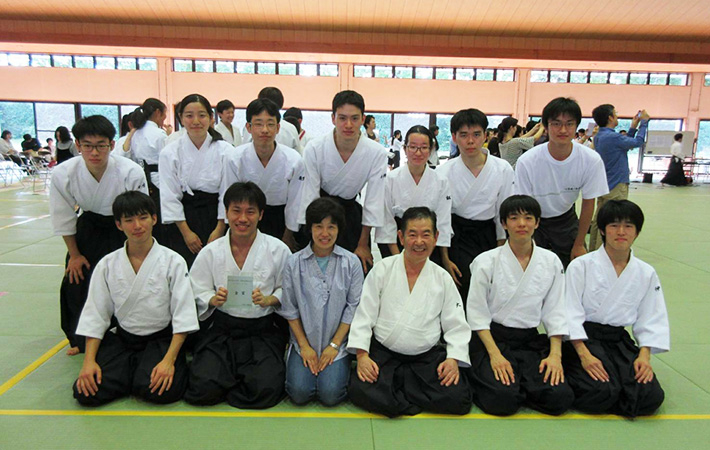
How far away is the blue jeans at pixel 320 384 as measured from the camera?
2.76 metres

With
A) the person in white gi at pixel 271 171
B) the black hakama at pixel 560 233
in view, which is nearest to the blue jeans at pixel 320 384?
the person in white gi at pixel 271 171

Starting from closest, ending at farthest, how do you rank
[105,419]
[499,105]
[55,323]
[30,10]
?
1. [105,419]
2. [55,323]
3. [30,10]
4. [499,105]

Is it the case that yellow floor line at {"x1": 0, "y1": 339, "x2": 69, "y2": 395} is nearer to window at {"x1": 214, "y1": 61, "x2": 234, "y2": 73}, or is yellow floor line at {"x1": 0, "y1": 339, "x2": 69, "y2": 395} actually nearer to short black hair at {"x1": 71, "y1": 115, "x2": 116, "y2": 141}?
short black hair at {"x1": 71, "y1": 115, "x2": 116, "y2": 141}

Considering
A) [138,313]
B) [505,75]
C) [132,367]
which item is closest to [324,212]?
[138,313]

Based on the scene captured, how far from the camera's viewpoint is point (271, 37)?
12414mm

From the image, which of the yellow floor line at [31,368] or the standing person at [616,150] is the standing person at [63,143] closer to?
the yellow floor line at [31,368]

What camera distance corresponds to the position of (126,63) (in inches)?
704

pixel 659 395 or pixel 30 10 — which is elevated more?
pixel 30 10

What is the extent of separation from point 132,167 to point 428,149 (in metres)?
2.01

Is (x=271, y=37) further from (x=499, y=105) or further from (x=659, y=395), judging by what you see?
(x=659, y=395)

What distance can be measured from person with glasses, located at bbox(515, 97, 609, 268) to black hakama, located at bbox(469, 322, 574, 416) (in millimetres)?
1155

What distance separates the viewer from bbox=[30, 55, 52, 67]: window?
57.4 feet

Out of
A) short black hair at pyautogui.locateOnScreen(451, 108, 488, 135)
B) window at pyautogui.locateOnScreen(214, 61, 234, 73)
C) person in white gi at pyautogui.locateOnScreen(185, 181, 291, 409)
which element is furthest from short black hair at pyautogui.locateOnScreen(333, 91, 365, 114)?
window at pyautogui.locateOnScreen(214, 61, 234, 73)

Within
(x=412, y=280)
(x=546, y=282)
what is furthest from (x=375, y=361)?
(x=546, y=282)
